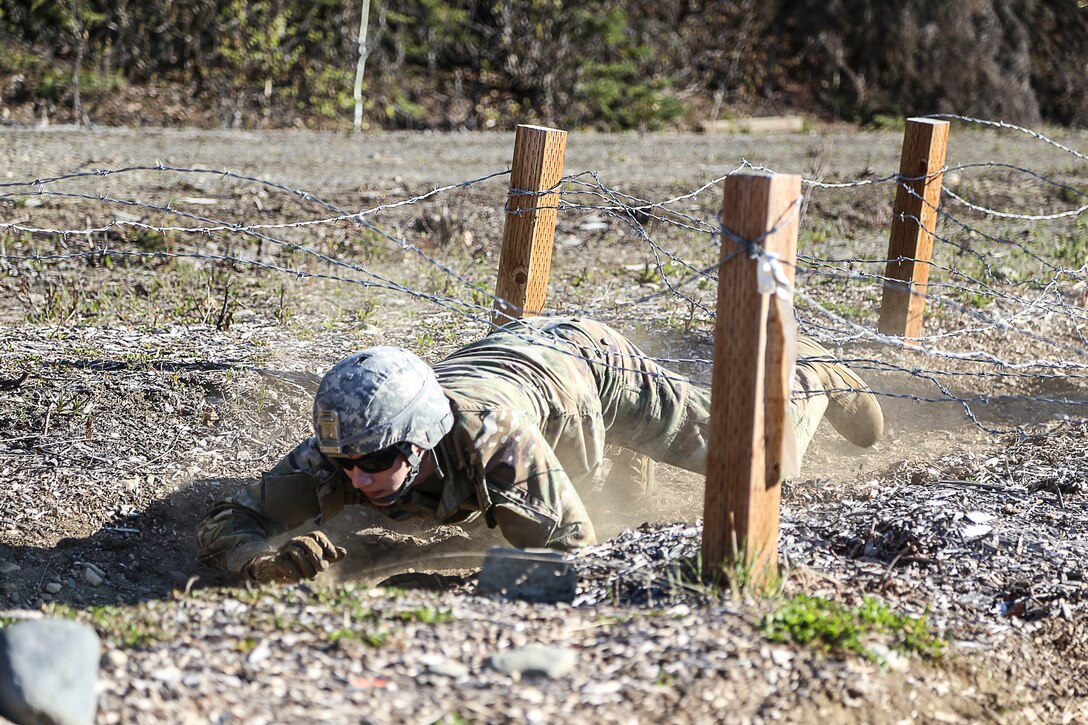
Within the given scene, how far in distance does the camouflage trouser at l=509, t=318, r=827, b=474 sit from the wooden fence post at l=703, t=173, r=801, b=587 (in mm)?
1203

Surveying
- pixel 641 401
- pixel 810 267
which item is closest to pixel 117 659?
pixel 641 401

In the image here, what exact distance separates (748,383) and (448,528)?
7.01 ft

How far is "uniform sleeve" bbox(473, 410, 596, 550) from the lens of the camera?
12.7ft

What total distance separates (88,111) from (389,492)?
400 inches

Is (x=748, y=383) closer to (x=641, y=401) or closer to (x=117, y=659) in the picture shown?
(x=641, y=401)

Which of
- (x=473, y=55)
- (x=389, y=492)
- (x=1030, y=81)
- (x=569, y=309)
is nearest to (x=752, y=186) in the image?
(x=389, y=492)

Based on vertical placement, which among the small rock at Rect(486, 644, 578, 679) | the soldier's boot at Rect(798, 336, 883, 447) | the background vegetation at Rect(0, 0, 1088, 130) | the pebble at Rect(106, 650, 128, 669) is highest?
the background vegetation at Rect(0, 0, 1088, 130)

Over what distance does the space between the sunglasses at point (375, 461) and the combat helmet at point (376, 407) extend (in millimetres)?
51

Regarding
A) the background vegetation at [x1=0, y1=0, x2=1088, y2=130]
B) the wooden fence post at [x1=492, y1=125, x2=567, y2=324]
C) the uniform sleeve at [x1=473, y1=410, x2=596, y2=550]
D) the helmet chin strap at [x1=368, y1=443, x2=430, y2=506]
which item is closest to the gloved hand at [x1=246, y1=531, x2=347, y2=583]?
the helmet chin strap at [x1=368, y1=443, x2=430, y2=506]

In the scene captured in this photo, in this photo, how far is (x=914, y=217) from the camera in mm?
6125

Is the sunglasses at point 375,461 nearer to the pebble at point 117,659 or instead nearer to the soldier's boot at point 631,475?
the pebble at point 117,659

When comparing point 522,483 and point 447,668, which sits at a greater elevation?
point 522,483

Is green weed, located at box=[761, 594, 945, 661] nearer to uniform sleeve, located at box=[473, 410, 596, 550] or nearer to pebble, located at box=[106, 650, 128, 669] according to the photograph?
uniform sleeve, located at box=[473, 410, 596, 550]

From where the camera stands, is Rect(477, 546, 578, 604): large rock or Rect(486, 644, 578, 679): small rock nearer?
Rect(486, 644, 578, 679): small rock
